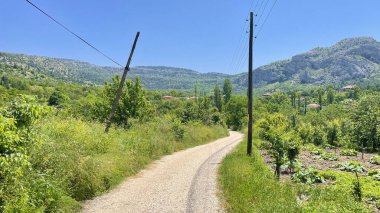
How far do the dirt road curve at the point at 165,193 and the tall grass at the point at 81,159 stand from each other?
0.55 meters

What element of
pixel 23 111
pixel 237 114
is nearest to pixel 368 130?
pixel 237 114

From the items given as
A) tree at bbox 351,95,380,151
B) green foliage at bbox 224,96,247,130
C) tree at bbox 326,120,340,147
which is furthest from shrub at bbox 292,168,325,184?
green foliage at bbox 224,96,247,130

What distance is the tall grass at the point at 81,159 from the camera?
9.73m

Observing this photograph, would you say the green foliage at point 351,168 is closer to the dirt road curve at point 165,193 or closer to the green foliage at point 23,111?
the dirt road curve at point 165,193

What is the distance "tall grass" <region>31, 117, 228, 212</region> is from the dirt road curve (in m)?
0.55

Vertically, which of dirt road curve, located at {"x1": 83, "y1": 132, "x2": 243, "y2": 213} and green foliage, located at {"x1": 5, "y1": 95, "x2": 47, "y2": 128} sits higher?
green foliage, located at {"x1": 5, "y1": 95, "x2": 47, "y2": 128}

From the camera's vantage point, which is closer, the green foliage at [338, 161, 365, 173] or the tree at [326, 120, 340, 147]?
the green foliage at [338, 161, 365, 173]

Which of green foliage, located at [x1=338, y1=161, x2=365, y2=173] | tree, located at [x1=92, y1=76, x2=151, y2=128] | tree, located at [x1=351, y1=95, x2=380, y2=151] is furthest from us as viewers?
tree, located at [x1=351, y1=95, x2=380, y2=151]

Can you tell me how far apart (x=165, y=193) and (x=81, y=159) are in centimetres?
358

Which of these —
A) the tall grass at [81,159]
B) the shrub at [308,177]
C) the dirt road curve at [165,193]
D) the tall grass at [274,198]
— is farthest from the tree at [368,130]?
the tall grass at [81,159]

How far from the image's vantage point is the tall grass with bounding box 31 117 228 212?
9.73 meters

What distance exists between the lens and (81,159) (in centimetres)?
1138

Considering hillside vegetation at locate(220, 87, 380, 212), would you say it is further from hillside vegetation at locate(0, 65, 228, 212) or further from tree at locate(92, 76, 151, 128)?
tree at locate(92, 76, 151, 128)

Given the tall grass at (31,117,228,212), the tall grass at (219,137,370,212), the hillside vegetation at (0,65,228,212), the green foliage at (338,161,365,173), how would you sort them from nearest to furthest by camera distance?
1. the hillside vegetation at (0,65,228,212)
2. the tall grass at (219,137,370,212)
3. the tall grass at (31,117,228,212)
4. the green foliage at (338,161,365,173)
